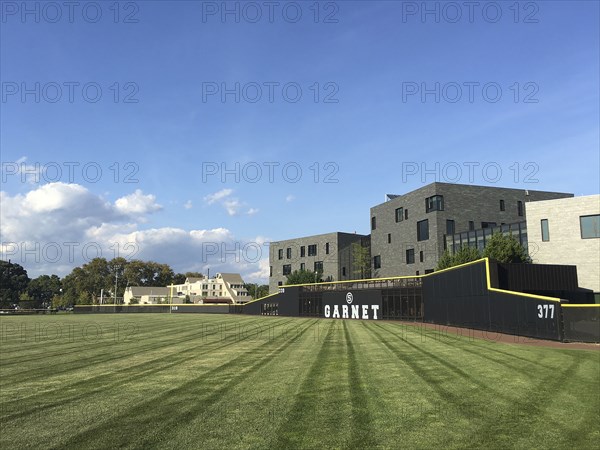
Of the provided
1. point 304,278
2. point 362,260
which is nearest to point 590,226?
point 362,260

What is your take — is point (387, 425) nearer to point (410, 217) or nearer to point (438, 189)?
point (438, 189)

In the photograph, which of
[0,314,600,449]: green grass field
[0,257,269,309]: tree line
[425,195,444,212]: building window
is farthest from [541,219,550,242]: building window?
[0,257,269,309]: tree line

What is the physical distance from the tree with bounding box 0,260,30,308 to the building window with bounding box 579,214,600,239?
166911mm

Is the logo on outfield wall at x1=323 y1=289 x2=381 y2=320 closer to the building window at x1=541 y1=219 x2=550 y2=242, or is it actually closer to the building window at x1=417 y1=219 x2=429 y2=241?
the building window at x1=417 y1=219 x2=429 y2=241

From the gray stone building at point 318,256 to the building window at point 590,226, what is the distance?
Answer: 37961 millimetres

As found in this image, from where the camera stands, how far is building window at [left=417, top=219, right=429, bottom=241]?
5833 cm

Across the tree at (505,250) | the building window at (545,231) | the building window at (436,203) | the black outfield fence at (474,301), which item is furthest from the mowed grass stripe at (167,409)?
the building window at (436,203)

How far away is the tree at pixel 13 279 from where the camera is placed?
162 m

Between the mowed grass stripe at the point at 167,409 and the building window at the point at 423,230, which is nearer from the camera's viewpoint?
the mowed grass stripe at the point at 167,409

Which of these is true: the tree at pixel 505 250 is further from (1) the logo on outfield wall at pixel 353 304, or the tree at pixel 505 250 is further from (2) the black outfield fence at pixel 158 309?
(2) the black outfield fence at pixel 158 309

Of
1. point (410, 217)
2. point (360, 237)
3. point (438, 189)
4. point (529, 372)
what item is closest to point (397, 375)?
point (529, 372)

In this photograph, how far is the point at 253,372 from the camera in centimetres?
1316

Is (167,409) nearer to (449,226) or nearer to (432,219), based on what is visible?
(432,219)

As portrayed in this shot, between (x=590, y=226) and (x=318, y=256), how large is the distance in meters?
53.3
